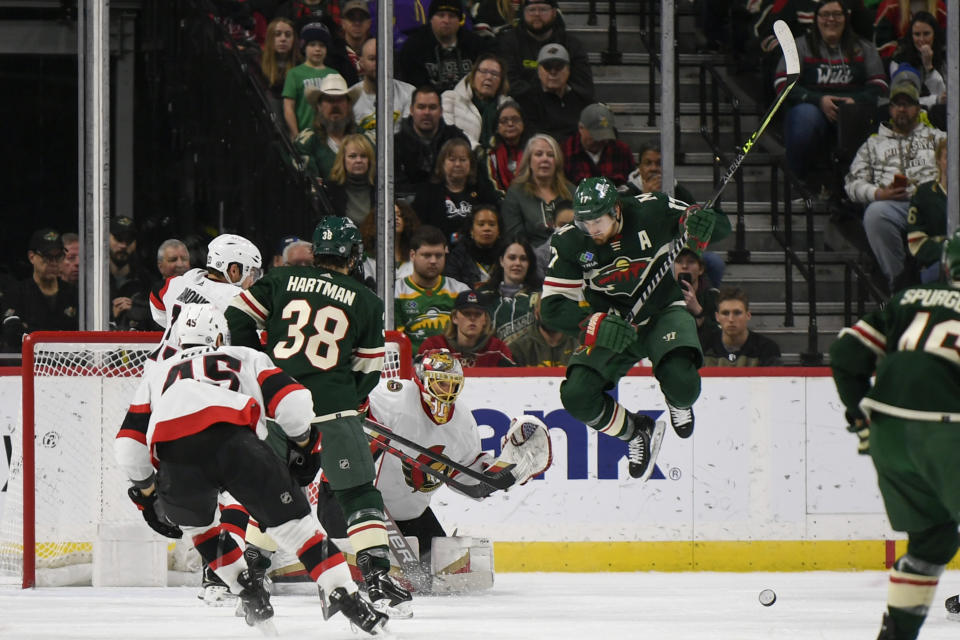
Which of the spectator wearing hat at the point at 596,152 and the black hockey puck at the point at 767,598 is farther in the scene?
the spectator wearing hat at the point at 596,152

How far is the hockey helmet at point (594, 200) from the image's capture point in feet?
17.7

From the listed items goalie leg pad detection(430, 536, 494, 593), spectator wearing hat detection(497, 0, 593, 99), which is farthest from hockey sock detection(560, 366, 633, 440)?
spectator wearing hat detection(497, 0, 593, 99)

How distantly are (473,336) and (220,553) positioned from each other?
2.48 meters

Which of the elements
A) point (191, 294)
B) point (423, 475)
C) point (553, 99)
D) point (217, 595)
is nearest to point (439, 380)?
point (423, 475)

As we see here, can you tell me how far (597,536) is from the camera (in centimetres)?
691

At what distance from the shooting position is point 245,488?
14.3 ft

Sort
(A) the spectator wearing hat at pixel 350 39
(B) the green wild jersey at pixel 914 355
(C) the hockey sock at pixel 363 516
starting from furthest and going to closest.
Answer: (A) the spectator wearing hat at pixel 350 39 < (C) the hockey sock at pixel 363 516 < (B) the green wild jersey at pixel 914 355

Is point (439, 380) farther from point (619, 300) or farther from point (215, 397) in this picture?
point (215, 397)

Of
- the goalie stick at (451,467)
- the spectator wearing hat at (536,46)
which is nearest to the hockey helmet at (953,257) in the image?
the goalie stick at (451,467)

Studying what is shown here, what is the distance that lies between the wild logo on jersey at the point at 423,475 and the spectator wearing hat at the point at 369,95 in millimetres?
2062

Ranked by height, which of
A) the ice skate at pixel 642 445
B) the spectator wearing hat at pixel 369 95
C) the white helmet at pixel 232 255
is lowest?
the ice skate at pixel 642 445

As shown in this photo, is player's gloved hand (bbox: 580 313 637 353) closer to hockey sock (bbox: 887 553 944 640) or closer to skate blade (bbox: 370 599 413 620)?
skate blade (bbox: 370 599 413 620)

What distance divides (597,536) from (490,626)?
2102 millimetres

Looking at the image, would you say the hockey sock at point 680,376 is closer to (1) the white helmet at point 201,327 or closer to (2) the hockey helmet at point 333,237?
(2) the hockey helmet at point 333,237
